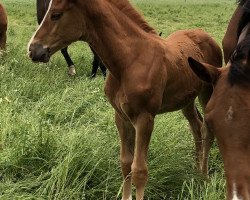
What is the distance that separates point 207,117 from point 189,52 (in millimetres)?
1704

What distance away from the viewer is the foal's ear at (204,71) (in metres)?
2.80

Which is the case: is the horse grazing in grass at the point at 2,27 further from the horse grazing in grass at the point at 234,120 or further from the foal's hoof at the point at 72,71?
the horse grazing in grass at the point at 234,120

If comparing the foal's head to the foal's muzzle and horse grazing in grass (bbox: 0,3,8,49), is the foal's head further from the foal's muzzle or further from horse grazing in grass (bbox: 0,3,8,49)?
horse grazing in grass (bbox: 0,3,8,49)

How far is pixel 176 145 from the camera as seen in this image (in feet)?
14.4

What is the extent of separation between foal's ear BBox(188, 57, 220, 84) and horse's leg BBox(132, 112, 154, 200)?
767 millimetres

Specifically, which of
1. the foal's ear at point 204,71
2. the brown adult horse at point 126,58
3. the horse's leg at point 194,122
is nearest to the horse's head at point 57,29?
the brown adult horse at point 126,58

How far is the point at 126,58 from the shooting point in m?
3.60

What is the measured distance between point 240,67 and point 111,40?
127 centimetres

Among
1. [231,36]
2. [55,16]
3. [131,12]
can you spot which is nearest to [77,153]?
[55,16]

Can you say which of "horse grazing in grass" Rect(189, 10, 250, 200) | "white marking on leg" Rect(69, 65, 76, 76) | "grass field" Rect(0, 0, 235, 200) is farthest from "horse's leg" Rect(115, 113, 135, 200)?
"white marking on leg" Rect(69, 65, 76, 76)

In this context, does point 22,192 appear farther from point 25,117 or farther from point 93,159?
point 25,117

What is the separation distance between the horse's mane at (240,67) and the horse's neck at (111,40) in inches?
41.9

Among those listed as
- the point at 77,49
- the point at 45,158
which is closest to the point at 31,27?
the point at 77,49

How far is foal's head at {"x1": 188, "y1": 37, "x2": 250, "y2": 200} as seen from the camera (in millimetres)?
2490
